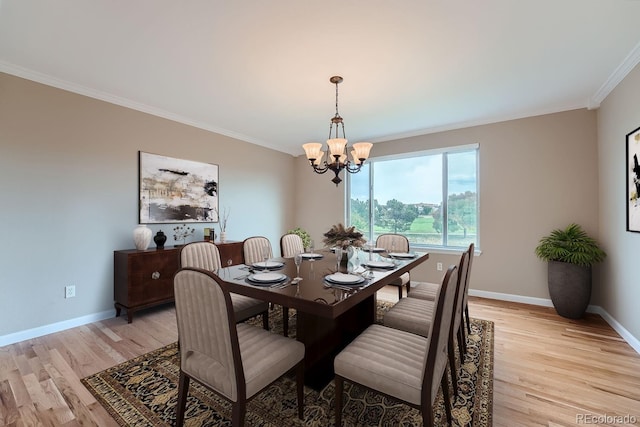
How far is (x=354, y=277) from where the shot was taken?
172cm

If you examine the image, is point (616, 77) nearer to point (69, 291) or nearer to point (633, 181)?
Answer: point (633, 181)

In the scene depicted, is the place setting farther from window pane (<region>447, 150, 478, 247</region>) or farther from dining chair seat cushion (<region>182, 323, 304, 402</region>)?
window pane (<region>447, 150, 478, 247</region>)

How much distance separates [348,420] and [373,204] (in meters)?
3.69

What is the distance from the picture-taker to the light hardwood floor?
1583 millimetres

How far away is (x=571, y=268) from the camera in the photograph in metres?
2.94

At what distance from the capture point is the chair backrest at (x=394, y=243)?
321 centimetres

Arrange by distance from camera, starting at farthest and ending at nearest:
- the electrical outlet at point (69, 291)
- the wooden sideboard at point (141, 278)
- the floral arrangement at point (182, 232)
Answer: the floral arrangement at point (182, 232) → the wooden sideboard at point (141, 278) → the electrical outlet at point (69, 291)

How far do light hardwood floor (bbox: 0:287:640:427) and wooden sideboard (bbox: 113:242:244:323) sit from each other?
0.21 m

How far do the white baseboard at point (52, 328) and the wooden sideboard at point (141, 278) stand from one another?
0.50ft

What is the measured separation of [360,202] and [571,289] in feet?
10.1

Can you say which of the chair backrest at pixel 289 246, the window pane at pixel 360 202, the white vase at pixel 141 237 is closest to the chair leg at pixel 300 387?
the chair backrest at pixel 289 246

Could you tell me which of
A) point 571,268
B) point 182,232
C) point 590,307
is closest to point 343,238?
point 182,232

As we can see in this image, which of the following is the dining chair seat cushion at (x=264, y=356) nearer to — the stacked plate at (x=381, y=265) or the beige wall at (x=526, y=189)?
the stacked plate at (x=381, y=265)

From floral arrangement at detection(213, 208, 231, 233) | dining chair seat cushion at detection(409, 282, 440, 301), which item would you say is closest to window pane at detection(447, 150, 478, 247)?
dining chair seat cushion at detection(409, 282, 440, 301)
